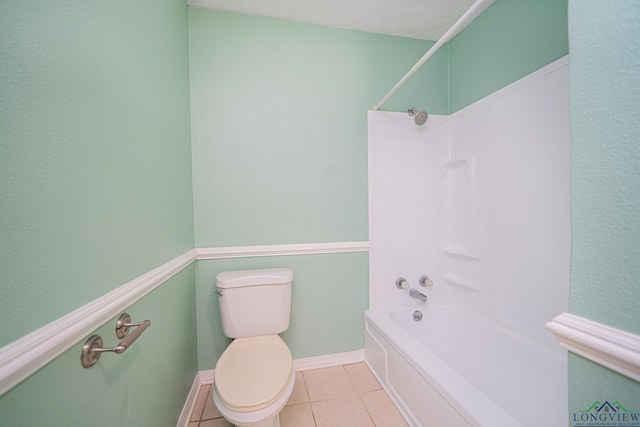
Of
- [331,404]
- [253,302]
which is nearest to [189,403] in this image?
[253,302]

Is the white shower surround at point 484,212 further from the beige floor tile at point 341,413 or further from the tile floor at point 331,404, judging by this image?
the beige floor tile at point 341,413

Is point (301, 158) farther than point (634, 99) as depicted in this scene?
Yes

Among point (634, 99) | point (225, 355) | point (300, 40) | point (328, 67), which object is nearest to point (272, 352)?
point (225, 355)

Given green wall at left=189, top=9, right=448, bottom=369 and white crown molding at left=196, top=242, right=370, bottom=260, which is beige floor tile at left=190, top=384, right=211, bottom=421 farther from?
white crown molding at left=196, top=242, right=370, bottom=260

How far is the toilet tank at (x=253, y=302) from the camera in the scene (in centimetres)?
134

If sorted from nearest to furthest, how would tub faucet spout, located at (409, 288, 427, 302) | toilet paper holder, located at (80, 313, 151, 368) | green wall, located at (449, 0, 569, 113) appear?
toilet paper holder, located at (80, 313, 151, 368) < green wall, located at (449, 0, 569, 113) < tub faucet spout, located at (409, 288, 427, 302)

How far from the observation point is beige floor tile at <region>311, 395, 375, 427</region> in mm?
1217

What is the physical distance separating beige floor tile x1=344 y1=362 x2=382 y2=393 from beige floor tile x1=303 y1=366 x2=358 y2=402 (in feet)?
0.11

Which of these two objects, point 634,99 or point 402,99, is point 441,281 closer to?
point 402,99

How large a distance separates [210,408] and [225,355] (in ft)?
1.53

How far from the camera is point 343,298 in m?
1.69


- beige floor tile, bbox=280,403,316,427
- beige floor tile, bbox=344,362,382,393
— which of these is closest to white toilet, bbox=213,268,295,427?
beige floor tile, bbox=280,403,316,427

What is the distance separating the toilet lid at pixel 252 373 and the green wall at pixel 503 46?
202cm

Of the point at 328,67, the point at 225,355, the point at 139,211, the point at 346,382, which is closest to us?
the point at 139,211
